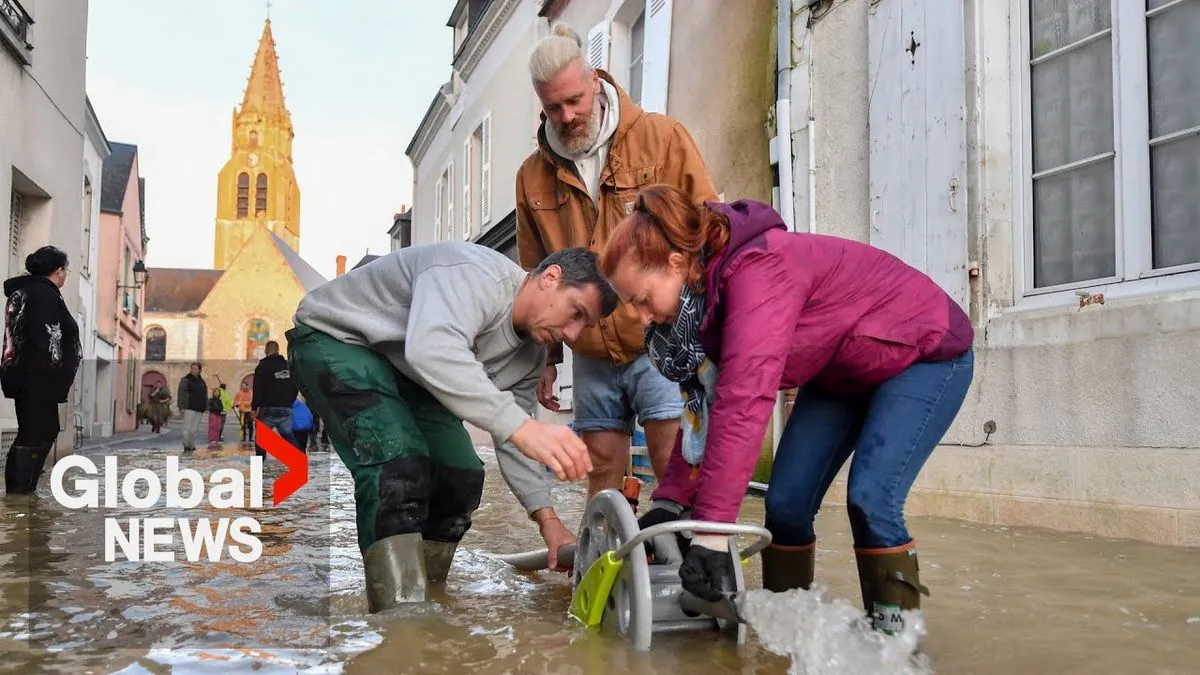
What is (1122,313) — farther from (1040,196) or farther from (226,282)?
(226,282)

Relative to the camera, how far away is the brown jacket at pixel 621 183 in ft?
12.1

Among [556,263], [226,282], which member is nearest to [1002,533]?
[556,263]

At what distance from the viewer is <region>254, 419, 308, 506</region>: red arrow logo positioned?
8.22 metres

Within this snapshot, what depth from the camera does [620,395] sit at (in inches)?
152

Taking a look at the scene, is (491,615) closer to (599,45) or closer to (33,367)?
(33,367)

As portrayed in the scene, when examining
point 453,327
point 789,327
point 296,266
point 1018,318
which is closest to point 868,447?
point 789,327

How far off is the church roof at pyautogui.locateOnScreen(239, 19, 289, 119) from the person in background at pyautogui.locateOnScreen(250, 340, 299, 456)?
8141 centimetres

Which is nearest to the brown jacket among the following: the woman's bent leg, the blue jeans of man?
the woman's bent leg

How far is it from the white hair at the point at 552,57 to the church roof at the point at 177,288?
2599 inches

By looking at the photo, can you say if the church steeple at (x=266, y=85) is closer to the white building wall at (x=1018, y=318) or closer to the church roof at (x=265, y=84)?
the church roof at (x=265, y=84)

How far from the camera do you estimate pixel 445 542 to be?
3.56 m

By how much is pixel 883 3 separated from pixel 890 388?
176 inches

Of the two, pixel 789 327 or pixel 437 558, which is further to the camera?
pixel 437 558

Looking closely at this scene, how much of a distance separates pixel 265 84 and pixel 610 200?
93108mm
